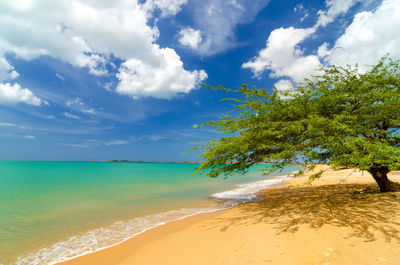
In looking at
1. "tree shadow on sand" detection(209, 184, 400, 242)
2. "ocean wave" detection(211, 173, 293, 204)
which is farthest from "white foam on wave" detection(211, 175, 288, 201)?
"tree shadow on sand" detection(209, 184, 400, 242)

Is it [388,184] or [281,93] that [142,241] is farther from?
[388,184]

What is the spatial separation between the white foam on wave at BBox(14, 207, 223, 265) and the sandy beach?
14.6 inches

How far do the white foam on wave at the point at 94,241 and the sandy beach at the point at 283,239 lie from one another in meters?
0.37

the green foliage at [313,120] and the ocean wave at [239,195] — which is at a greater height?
the green foliage at [313,120]

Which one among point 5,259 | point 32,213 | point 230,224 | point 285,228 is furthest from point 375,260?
point 32,213

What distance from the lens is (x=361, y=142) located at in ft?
16.5

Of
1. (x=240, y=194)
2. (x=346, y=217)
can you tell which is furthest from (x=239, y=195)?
(x=346, y=217)

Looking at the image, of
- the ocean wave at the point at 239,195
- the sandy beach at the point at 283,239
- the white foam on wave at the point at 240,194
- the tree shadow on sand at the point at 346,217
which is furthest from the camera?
the white foam on wave at the point at 240,194

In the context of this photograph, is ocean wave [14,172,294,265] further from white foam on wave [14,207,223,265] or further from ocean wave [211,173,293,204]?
ocean wave [211,173,293,204]

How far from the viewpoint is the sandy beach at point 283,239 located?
11.9 ft

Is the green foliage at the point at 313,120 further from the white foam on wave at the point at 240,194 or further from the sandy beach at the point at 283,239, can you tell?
the white foam on wave at the point at 240,194

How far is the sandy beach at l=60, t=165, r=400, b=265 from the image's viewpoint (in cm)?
363

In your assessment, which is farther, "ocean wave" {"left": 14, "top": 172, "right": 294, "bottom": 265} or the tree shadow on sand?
"ocean wave" {"left": 14, "top": 172, "right": 294, "bottom": 265}

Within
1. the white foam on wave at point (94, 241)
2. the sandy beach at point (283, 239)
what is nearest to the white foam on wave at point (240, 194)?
the white foam on wave at point (94, 241)
